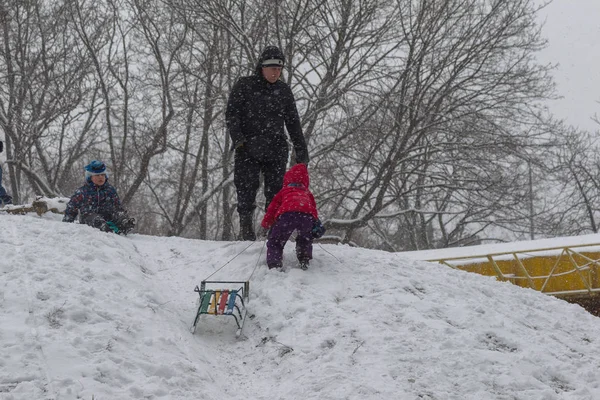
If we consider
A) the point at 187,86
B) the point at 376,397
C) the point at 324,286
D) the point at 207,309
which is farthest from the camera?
Answer: the point at 187,86

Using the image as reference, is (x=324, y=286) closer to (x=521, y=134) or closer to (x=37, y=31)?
(x=521, y=134)

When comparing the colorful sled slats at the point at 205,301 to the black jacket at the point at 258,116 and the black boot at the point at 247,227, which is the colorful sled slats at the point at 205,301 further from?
the black jacket at the point at 258,116

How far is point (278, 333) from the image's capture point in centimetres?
485

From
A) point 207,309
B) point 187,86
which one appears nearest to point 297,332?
point 207,309

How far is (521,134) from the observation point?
12.8 meters

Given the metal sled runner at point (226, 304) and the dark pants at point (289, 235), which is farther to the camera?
the dark pants at point (289, 235)

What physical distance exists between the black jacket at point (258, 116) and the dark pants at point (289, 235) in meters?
1.12

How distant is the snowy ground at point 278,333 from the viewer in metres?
3.77

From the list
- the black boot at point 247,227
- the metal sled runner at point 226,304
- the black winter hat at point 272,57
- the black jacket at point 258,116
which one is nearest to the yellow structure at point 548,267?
the black boot at point 247,227

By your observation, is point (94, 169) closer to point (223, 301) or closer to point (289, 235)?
point (289, 235)

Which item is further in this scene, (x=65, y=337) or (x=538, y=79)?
(x=538, y=79)

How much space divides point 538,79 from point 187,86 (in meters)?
9.39

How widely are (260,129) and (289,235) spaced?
1.59 meters

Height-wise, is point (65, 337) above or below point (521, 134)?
below
